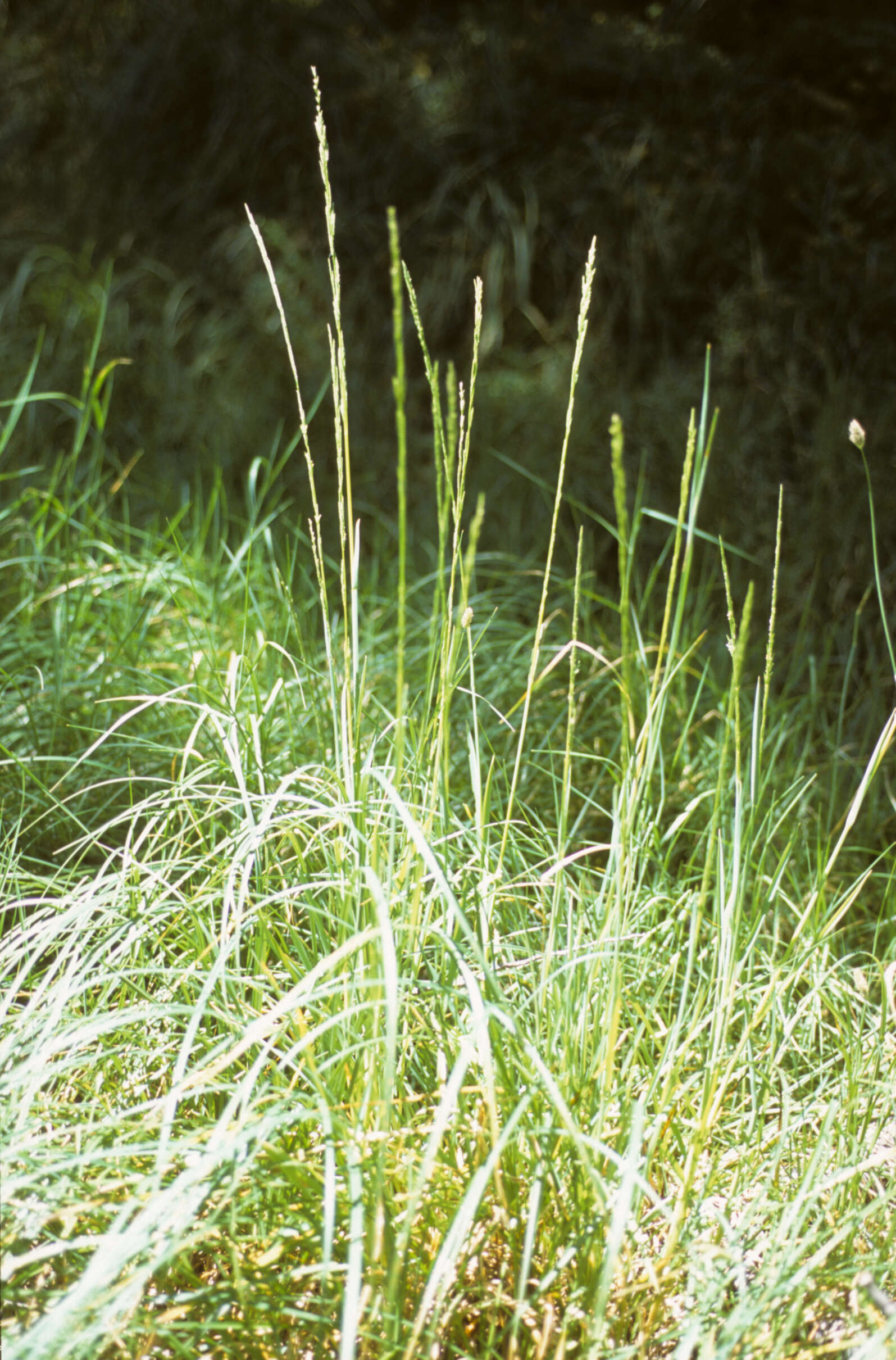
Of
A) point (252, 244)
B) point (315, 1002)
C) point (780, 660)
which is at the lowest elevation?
point (780, 660)

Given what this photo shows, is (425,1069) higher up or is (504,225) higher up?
(504,225)

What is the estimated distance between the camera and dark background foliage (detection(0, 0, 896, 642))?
305 cm

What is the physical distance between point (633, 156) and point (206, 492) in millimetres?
1870

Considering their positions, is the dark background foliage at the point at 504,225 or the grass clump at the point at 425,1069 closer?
Result: the grass clump at the point at 425,1069

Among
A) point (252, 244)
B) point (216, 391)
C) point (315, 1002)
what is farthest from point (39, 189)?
point (315, 1002)

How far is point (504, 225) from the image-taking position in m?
3.70

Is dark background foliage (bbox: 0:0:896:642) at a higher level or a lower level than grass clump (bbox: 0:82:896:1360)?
higher

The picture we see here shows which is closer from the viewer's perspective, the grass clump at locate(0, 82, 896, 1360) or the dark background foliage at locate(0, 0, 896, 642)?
the grass clump at locate(0, 82, 896, 1360)

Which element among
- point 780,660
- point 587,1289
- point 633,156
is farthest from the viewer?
point 633,156

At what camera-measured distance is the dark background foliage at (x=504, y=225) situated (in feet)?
10.0

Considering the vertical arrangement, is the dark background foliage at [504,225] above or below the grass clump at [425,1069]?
above

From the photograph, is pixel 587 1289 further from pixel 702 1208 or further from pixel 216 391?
pixel 216 391

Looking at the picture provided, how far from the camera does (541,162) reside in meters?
3.74

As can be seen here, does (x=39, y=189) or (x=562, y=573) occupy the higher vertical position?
(x=39, y=189)
